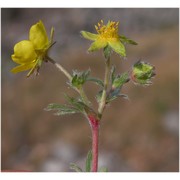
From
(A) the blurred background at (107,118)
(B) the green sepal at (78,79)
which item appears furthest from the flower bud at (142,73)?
(A) the blurred background at (107,118)

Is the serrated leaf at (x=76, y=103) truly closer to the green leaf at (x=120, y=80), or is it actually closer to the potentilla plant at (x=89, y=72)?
the potentilla plant at (x=89, y=72)

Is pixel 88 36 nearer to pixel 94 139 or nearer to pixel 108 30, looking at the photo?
pixel 108 30

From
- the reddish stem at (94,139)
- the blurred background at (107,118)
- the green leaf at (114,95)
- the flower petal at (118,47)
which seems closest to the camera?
the reddish stem at (94,139)

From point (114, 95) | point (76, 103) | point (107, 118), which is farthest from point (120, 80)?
point (107, 118)

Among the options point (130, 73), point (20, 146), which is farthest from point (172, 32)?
point (130, 73)

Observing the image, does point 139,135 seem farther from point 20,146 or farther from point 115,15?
point 115,15

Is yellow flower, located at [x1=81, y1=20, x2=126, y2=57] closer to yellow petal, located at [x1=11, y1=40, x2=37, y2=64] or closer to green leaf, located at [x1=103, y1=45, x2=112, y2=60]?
green leaf, located at [x1=103, y1=45, x2=112, y2=60]

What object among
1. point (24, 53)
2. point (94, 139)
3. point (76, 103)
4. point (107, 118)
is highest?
point (24, 53)
